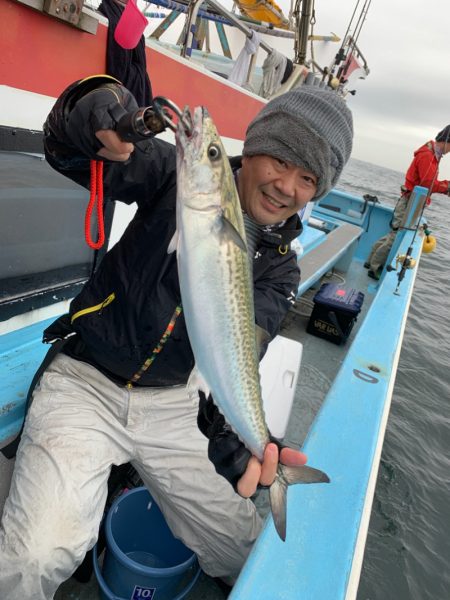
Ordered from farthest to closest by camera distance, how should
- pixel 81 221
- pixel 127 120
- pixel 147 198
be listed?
1. pixel 81 221
2. pixel 147 198
3. pixel 127 120

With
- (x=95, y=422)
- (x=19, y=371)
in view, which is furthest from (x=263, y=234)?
(x=19, y=371)

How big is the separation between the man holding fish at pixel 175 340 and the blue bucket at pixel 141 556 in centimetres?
24

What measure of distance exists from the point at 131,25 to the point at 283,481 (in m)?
2.83

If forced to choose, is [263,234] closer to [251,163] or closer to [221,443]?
[251,163]

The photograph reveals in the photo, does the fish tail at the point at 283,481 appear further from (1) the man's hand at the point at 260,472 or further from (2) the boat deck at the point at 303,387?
(2) the boat deck at the point at 303,387

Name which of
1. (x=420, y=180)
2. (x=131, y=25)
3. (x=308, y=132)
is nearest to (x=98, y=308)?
(x=308, y=132)

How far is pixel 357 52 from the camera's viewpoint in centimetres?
1065

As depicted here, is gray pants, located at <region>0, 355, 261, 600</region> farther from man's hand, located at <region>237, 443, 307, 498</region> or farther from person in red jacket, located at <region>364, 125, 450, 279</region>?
person in red jacket, located at <region>364, 125, 450, 279</region>

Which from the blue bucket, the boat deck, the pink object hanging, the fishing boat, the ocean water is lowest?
the ocean water

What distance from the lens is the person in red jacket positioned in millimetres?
9875

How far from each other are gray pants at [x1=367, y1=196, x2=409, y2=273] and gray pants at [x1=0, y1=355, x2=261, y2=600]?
28.8 feet

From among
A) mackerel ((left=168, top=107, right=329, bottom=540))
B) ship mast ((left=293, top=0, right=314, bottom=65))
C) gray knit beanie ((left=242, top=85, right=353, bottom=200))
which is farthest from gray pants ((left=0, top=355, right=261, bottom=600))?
ship mast ((left=293, top=0, right=314, bottom=65))

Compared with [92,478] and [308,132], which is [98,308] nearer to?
[92,478]

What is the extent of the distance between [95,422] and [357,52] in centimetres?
1160
